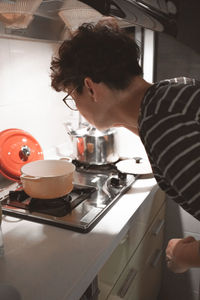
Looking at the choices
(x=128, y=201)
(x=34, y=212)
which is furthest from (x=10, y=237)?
(x=128, y=201)

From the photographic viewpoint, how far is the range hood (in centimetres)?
71

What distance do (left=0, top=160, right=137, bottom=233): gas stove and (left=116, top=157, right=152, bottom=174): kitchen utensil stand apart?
0.02m

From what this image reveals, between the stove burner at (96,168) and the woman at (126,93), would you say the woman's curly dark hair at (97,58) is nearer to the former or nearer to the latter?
the woman at (126,93)

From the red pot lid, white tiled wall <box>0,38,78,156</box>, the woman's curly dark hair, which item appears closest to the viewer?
the woman's curly dark hair

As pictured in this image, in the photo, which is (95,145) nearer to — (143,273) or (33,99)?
(33,99)

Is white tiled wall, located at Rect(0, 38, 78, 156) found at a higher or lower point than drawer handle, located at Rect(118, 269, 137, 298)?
higher

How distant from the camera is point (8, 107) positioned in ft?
4.20

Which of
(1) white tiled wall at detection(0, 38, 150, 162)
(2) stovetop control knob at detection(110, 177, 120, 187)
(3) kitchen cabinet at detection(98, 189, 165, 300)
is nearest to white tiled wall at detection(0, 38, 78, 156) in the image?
(1) white tiled wall at detection(0, 38, 150, 162)

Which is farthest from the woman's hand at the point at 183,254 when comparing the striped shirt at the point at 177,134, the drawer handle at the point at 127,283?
the drawer handle at the point at 127,283

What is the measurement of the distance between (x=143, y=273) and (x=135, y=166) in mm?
458

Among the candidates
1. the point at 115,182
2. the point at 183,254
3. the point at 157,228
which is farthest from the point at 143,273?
the point at 183,254

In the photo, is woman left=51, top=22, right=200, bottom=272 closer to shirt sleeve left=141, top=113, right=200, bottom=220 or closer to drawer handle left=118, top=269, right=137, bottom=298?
shirt sleeve left=141, top=113, right=200, bottom=220

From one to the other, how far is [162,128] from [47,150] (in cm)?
100

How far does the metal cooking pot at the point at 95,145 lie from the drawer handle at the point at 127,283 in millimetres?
490
